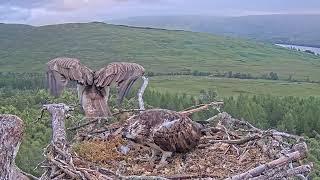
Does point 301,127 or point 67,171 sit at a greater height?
point 67,171

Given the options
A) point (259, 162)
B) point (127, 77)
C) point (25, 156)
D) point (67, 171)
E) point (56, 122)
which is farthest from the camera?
point (25, 156)

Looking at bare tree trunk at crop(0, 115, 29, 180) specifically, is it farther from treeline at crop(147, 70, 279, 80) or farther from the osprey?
treeline at crop(147, 70, 279, 80)

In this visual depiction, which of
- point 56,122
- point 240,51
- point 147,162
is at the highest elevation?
point 56,122

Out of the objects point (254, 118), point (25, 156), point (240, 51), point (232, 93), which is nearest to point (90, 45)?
point (240, 51)

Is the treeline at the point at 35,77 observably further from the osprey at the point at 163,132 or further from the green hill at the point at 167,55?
the osprey at the point at 163,132

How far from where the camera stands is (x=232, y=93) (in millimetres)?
97562

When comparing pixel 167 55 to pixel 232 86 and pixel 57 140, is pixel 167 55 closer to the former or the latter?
pixel 232 86

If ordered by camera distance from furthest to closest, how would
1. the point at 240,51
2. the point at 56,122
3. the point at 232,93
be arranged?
1. the point at 240,51
2. the point at 232,93
3. the point at 56,122

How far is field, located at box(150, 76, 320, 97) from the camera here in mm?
99062

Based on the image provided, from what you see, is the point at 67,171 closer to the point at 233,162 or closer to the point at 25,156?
the point at 233,162

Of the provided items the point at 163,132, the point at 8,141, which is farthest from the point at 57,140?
the point at 8,141

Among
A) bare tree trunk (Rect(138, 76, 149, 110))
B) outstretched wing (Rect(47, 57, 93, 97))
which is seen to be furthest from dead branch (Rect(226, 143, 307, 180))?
outstretched wing (Rect(47, 57, 93, 97))

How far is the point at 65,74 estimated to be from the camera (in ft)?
24.4

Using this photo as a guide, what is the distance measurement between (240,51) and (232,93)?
84.4m
